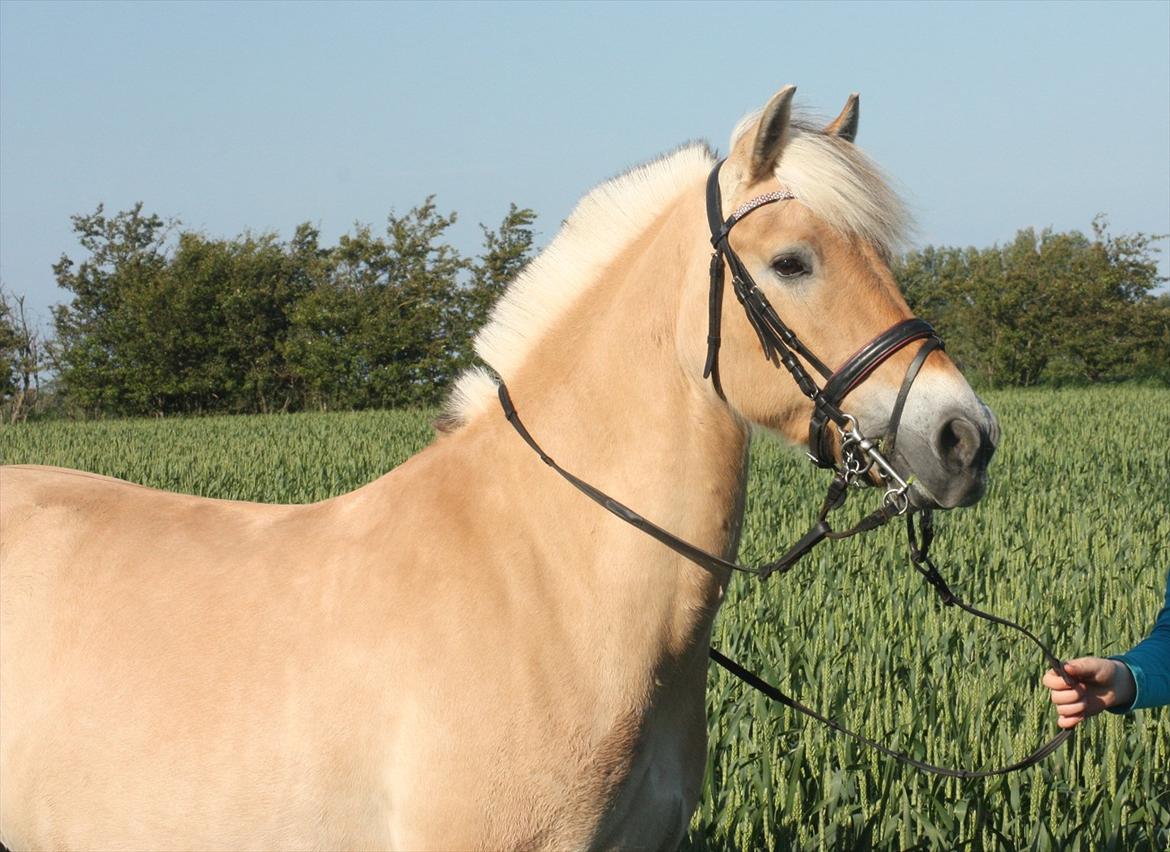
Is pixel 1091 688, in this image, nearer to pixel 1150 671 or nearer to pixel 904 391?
pixel 1150 671

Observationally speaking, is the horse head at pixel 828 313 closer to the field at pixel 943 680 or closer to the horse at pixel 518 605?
the horse at pixel 518 605

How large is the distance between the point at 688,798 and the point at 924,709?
8.61 feet

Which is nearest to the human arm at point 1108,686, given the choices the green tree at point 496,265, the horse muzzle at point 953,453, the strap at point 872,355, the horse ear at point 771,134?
the horse muzzle at point 953,453

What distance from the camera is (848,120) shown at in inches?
105

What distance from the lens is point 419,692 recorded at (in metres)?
2.31

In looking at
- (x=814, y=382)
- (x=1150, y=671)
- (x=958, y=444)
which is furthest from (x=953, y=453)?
(x=1150, y=671)

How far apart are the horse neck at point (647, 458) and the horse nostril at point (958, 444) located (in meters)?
0.45

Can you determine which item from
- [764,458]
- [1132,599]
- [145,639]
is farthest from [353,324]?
[145,639]

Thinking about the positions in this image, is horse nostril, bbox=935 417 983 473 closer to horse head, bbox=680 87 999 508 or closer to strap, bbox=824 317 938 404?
horse head, bbox=680 87 999 508

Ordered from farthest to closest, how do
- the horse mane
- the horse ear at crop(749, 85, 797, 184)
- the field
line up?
the field < the horse mane < the horse ear at crop(749, 85, 797, 184)

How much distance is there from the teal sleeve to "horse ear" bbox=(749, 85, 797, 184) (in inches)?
55.1

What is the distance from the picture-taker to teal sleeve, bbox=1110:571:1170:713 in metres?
2.66

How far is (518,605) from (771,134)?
1157mm

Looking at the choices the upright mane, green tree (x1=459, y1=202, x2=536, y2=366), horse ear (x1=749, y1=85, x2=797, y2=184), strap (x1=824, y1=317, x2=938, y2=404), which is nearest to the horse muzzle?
strap (x1=824, y1=317, x2=938, y2=404)
